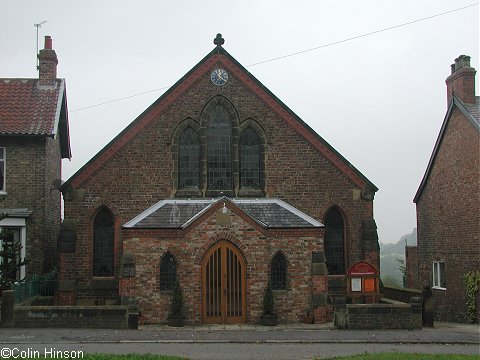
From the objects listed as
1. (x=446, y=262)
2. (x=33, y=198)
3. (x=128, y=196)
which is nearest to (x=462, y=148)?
(x=446, y=262)

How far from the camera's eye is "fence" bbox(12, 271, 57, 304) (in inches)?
840

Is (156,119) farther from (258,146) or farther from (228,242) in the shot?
(228,242)

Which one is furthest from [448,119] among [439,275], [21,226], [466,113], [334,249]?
[21,226]

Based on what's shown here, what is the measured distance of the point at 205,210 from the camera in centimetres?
2103

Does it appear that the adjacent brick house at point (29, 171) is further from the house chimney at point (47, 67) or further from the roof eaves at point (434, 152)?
the roof eaves at point (434, 152)

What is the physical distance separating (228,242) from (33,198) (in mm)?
8740

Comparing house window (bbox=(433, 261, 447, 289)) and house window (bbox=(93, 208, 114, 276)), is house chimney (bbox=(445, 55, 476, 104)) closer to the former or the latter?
house window (bbox=(433, 261, 447, 289))

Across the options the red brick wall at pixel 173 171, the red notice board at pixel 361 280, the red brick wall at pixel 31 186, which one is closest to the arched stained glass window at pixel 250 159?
the red brick wall at pixel 173 171

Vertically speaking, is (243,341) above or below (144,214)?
below

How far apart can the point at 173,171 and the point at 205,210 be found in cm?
347

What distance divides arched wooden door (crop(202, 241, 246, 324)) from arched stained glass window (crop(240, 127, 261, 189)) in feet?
12.6

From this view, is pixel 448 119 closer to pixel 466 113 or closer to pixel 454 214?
pixel 466 113

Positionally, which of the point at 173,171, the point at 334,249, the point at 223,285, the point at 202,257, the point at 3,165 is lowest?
the point at 223,285

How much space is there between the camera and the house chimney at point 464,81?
2611 cm
